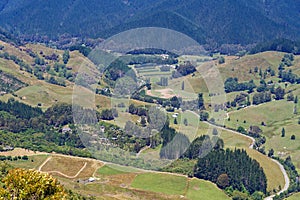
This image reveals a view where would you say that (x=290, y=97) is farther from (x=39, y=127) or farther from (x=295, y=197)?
(x=39, y=127)

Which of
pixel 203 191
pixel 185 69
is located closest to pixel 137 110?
pixel 203 191

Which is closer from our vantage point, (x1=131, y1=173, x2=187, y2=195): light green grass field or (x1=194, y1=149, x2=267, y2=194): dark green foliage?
(x1=131, y1=173, x2=187, y2=195): light green grass field

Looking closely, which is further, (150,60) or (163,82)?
(150,60)

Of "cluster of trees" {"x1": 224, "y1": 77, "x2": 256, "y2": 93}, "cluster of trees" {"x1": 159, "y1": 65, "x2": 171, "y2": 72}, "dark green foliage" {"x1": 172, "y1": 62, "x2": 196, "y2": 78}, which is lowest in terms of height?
"cluster of trees" {"x1": 224, "y1": 77, "x2": 256, "y2": 93}

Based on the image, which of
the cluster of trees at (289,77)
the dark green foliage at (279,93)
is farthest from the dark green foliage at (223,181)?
the cluster of trees at (289,77)

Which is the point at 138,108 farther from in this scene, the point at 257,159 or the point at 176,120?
the point at 257,159

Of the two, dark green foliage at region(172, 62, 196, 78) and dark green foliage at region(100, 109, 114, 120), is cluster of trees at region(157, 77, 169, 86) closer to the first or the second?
dark green foliage at region(172, 62, 196, 78)

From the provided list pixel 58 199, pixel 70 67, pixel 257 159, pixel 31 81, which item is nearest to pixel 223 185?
pixel 257 159

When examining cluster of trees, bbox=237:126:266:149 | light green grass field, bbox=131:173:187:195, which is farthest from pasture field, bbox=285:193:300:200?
cluster of trees, bbox=237:126:266:149

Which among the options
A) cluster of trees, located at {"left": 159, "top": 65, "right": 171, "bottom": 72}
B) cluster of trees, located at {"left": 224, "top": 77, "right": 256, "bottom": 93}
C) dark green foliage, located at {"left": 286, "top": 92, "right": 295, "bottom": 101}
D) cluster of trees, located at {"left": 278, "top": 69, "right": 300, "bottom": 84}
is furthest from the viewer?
cluster of trees, located at {"left": 278, "top": 69, "right": 300, "bottom": 84}
